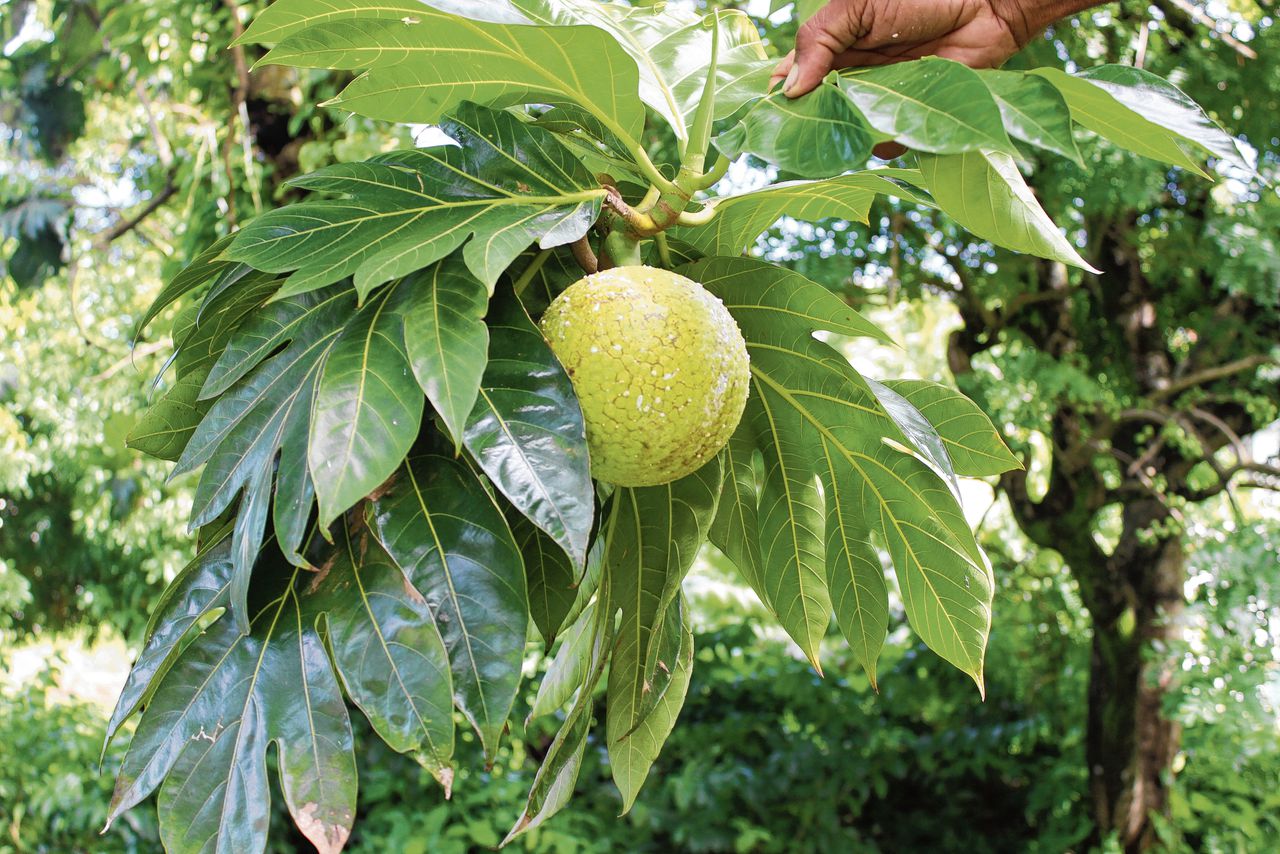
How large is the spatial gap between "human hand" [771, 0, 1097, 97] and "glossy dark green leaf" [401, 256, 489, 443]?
0.68 feet

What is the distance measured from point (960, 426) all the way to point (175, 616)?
50 centimetres

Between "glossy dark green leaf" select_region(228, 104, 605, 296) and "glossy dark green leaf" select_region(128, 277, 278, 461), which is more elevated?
"glossy dark green leaf" select_region(228, 104, 605, 296)

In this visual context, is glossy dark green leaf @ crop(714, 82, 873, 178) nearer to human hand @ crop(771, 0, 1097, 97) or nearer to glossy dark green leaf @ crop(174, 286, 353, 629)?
human hand @ crop(771, 0, 1097, 97)

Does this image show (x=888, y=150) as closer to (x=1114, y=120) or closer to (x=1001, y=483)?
(x=1114, y=120)

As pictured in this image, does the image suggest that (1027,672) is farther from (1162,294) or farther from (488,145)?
(488,145)

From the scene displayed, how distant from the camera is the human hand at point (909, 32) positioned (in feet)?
2.05

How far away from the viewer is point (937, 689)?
3.33 meters

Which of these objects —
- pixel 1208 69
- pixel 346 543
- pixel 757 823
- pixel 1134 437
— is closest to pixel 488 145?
pixel 346 543

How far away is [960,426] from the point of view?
2.36 ft

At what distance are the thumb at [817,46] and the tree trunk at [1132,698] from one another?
240cm

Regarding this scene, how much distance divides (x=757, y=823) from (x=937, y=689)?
27.6 inches

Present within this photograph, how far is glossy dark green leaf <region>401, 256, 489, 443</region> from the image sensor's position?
1.67ft

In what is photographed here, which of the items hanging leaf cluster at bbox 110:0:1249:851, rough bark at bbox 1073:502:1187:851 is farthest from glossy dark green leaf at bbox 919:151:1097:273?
rough bark at bbox 1073:502:1187:851

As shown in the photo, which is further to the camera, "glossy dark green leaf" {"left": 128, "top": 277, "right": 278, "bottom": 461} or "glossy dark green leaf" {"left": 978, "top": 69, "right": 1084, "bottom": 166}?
"glossy dark green leaf" {"left": 128, "top": 277, "right": 278, "bottom": 461}
